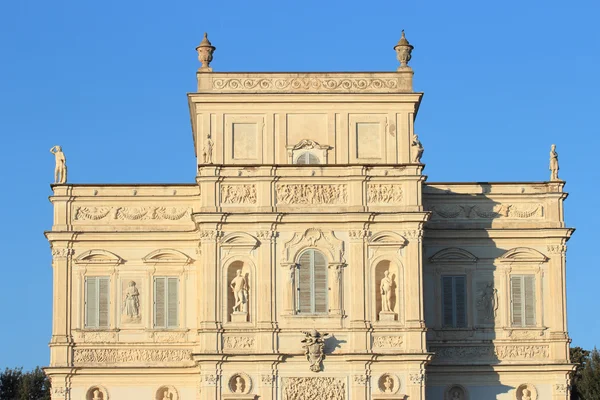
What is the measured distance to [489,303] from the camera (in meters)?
58.8

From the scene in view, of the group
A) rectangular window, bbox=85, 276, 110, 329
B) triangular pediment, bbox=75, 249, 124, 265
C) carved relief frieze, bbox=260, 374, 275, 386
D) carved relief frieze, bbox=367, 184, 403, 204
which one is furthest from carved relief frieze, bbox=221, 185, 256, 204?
carved relief frieze, bbox=260, 374, 275, 386

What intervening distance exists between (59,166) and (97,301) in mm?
5113

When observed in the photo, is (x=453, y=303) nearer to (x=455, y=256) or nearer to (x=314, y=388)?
(x=455, y=256)

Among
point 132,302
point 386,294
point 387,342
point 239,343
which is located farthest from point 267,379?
point 132,302

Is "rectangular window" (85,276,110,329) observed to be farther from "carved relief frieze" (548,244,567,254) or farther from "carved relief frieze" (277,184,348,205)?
"carved relief frieze" (548,244,567,254)

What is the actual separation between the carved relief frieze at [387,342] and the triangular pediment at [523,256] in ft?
19.0

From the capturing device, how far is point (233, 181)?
56.3 m

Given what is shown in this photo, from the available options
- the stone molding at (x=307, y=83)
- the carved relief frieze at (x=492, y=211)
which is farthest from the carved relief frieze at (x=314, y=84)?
the carved relief frieze at (x=492, y=211)

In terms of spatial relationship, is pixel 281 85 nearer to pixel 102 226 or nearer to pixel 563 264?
pixel 102 226

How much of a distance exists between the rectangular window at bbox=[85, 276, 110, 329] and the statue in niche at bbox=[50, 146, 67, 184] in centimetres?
375

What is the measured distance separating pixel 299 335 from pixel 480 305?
7.28 metres

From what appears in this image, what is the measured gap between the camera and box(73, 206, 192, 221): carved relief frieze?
58656 millimetres

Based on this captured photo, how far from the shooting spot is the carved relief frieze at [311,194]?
56.3 meters

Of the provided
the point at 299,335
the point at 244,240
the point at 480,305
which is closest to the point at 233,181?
the point at 244,240
